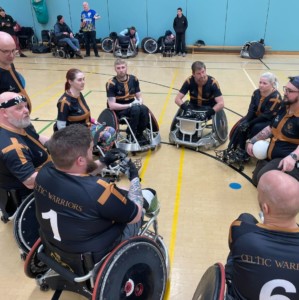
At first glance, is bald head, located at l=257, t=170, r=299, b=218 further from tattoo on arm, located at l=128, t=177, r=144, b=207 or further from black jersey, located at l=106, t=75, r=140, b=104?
black jersey, located at l=106, t=75, r=140, b=104

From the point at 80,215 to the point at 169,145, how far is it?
10.8 ft

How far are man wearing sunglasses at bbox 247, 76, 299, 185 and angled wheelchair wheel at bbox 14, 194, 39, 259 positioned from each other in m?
2.41

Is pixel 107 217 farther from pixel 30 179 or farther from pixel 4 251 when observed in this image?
pixel 4 251

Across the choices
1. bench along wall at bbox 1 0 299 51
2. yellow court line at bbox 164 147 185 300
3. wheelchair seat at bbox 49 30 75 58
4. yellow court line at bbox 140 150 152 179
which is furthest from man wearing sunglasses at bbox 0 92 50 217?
bench along wall at bbox 1 0 299 51

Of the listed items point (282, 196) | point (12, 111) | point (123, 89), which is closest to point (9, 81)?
point (12, 111)

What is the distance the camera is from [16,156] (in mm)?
2469

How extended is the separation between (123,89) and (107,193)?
3184mm

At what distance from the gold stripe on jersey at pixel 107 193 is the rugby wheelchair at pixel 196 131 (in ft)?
9.45

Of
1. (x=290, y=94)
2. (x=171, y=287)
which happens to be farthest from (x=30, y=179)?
(x=290, y=94)

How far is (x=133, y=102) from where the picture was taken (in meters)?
4.61

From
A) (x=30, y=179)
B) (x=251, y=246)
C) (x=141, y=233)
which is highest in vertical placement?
(x=251, y=246)

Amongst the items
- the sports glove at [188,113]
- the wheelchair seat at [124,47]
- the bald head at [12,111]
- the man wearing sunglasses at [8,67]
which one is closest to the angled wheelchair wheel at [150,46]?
the wheelchair seat at [124,47]

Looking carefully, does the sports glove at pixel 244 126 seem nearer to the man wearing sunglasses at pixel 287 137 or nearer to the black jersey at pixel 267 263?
the man wearing sunglasses at pixel 287 137

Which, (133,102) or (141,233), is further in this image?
(133,102)
